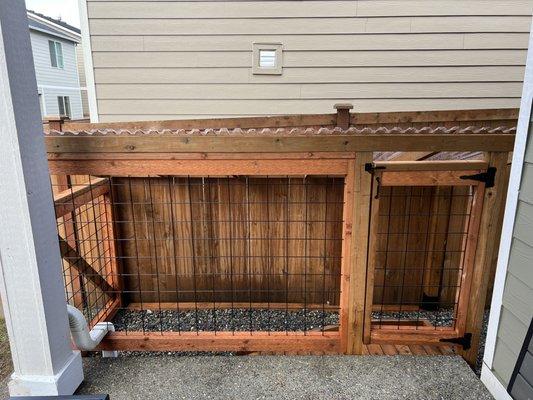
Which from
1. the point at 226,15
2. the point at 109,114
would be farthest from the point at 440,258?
the point at 109,114

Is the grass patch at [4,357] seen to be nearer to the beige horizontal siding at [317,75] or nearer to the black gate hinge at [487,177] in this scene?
the beige horizontal siding at [317,75]

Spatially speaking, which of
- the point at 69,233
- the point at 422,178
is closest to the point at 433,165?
the point at 422,178

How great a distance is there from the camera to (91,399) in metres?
1.02

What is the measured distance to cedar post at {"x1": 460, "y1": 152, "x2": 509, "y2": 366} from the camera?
1879 mm

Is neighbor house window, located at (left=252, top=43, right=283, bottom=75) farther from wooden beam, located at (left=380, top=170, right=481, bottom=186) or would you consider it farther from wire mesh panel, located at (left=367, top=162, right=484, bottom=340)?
wooden beam, located at (left=380, top=170, right=481, bottom=186)

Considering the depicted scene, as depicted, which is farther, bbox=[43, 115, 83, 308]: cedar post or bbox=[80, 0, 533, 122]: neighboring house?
bbox=[80, 0, 533, 122]: neighboring house

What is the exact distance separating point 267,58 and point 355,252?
2.22 m

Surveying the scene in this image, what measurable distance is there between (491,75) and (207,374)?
3555 millimetres

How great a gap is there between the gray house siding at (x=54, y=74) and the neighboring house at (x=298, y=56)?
1013cm

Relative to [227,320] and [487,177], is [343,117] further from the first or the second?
[227,320]

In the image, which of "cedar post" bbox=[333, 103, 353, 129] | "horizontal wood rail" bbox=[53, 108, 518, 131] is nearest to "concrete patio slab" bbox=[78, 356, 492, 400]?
"cedar post" bbox=[333, 103, 353, 129]

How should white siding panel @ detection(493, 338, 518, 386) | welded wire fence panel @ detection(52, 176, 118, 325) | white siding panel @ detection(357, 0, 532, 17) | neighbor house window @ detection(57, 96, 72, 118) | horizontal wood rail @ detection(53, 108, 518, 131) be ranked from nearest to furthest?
white siding panel @ detection(493, 338, 518, 386) → welded wire fence panel @ detection(52, 176, 118, 325) → horizontal wood rail @ detection(53, 108, 518, 131) → white siding panel @ detection(357, 0, 532, 17) → neighbor house window @ detection(57, 96, 72, 118)

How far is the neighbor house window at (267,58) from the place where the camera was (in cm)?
338

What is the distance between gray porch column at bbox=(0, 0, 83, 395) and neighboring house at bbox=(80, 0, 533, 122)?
2.08 meters
